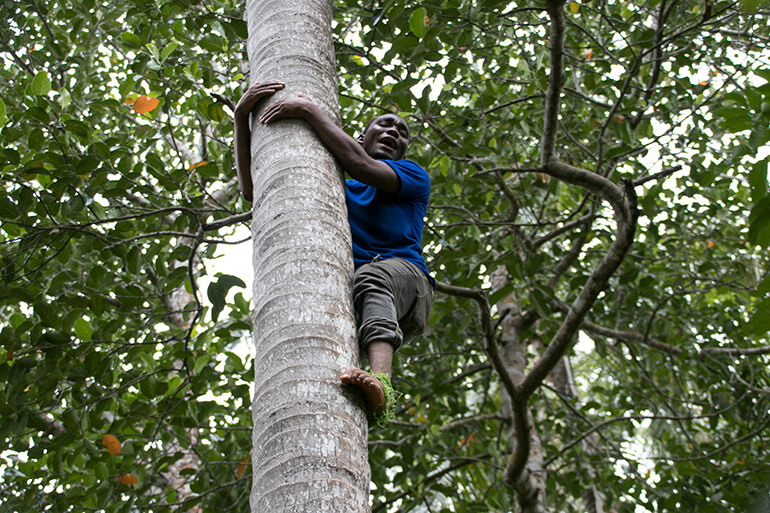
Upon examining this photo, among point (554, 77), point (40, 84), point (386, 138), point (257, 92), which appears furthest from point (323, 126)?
point (40, 84)

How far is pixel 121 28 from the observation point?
5.75m

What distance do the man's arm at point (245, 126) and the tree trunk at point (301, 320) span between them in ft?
0.27

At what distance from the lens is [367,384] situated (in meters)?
1.57

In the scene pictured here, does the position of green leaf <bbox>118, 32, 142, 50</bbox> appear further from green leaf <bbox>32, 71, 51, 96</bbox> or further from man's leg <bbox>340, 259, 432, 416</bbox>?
man's leg <bbox>340, 259, 432, 416</bbox>

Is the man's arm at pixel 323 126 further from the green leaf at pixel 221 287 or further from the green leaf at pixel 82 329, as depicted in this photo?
the green leaf at pixel 82 329

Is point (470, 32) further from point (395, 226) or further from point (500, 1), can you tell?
point (395, 226)

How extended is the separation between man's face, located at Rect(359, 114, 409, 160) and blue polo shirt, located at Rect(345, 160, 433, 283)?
0.92 ft

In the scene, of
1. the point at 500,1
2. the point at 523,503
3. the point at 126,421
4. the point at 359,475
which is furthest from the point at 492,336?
the point at 359,475

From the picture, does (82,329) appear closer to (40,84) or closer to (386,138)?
(40,84)

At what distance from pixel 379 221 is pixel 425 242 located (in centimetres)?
183

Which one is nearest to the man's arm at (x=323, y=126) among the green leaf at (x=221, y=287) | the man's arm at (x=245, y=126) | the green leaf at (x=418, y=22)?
the man's arm at (x=245, y=126)

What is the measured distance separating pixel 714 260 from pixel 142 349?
441 centimetres

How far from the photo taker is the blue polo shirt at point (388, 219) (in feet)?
8.25

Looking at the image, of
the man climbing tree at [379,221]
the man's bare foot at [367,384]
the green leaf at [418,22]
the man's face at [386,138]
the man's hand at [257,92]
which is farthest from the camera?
the green leaf at [418,22]
